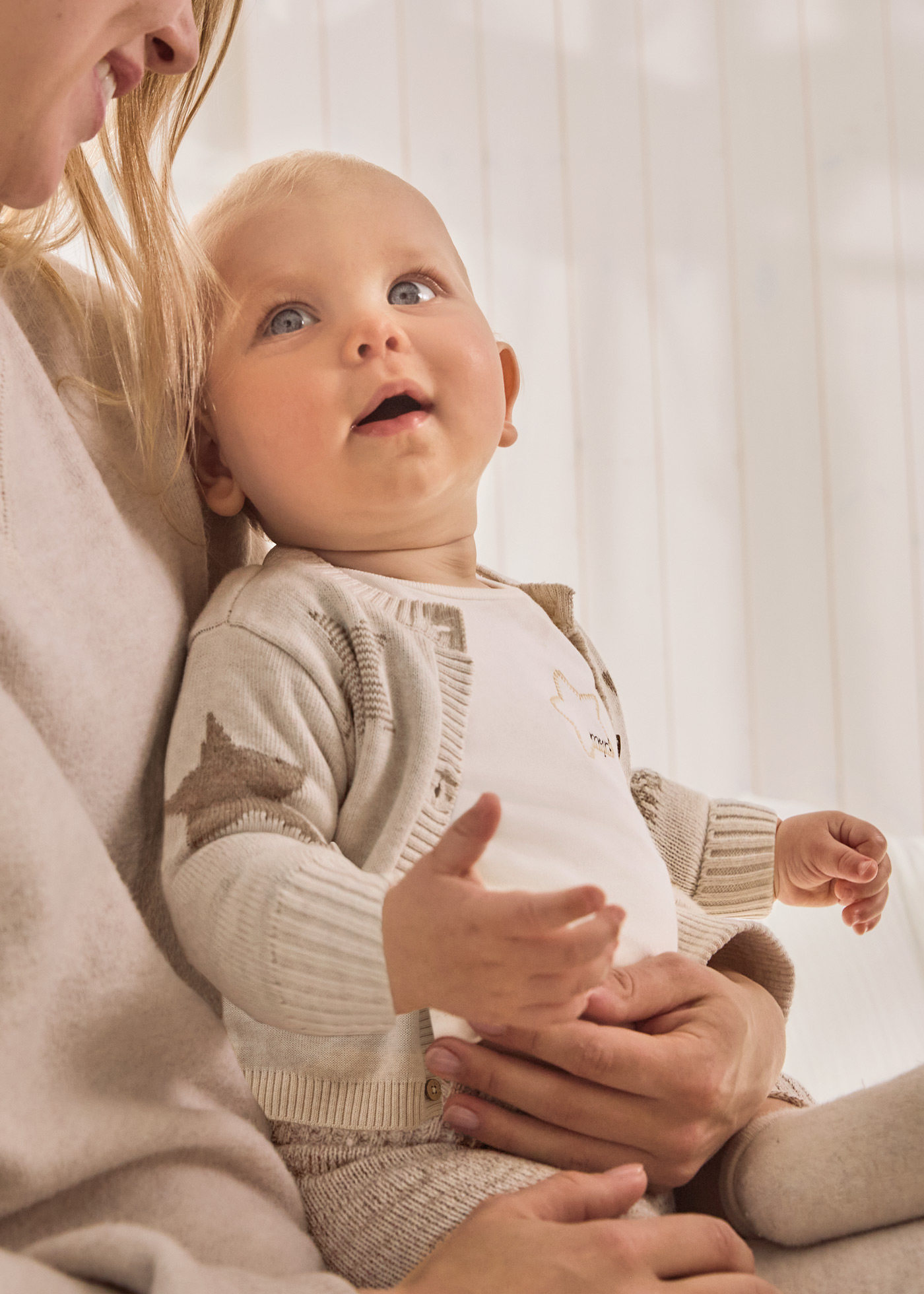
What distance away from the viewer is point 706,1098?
645mm

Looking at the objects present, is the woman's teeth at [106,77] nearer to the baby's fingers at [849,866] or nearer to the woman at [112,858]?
the woman at [112,858]

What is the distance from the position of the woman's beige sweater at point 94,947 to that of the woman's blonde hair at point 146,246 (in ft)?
0.13

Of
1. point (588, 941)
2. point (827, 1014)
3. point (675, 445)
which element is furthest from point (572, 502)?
point (588, 941)

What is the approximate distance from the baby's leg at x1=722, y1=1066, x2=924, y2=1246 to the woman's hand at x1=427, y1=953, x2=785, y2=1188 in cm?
4

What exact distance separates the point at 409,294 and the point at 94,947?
510mm

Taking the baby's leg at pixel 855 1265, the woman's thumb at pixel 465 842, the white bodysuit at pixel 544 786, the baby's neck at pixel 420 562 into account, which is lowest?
the baby's leg at pixel 855 1265

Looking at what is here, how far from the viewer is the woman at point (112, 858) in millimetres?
511

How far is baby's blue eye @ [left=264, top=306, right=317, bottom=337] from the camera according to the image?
81cm

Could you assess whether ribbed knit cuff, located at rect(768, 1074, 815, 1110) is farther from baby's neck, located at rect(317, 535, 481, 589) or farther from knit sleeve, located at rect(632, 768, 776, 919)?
baby's neck, located at rect(317, 535, 481, 589)

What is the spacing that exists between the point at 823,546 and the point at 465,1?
3.65ft

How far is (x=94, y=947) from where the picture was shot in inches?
21.4

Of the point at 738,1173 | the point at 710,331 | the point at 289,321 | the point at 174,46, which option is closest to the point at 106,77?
the point at 174,46

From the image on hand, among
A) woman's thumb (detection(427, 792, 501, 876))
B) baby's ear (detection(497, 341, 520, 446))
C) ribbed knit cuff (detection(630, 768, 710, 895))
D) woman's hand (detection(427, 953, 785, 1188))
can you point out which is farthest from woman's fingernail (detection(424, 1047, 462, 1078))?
baby's ear (detection(497, 341, 520, 446))

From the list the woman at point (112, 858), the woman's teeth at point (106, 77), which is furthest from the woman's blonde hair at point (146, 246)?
the woman's teeth at point (106, 77)
